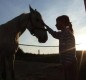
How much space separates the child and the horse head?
2.83 meters

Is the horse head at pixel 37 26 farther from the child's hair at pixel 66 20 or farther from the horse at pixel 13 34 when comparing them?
the child's hair at pixel 66 20

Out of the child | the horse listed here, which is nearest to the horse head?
the horse

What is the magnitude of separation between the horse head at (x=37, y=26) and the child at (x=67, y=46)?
9.29 ft

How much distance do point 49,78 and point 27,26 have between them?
3890mm

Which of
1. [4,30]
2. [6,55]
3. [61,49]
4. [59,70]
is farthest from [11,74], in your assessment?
[59,70]

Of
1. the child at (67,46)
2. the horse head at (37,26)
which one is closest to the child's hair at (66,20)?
the child at (67,46)

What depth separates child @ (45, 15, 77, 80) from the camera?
523cm

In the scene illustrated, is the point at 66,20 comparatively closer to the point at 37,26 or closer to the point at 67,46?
the point at 67,46

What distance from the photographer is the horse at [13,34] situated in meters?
7.98

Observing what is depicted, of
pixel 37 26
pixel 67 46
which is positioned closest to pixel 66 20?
pixel 67 46

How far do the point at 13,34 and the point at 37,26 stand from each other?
77cm

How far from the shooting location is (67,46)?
5312 mm

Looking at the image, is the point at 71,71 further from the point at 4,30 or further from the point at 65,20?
the point at 4,30

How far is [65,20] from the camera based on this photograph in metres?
5.43
